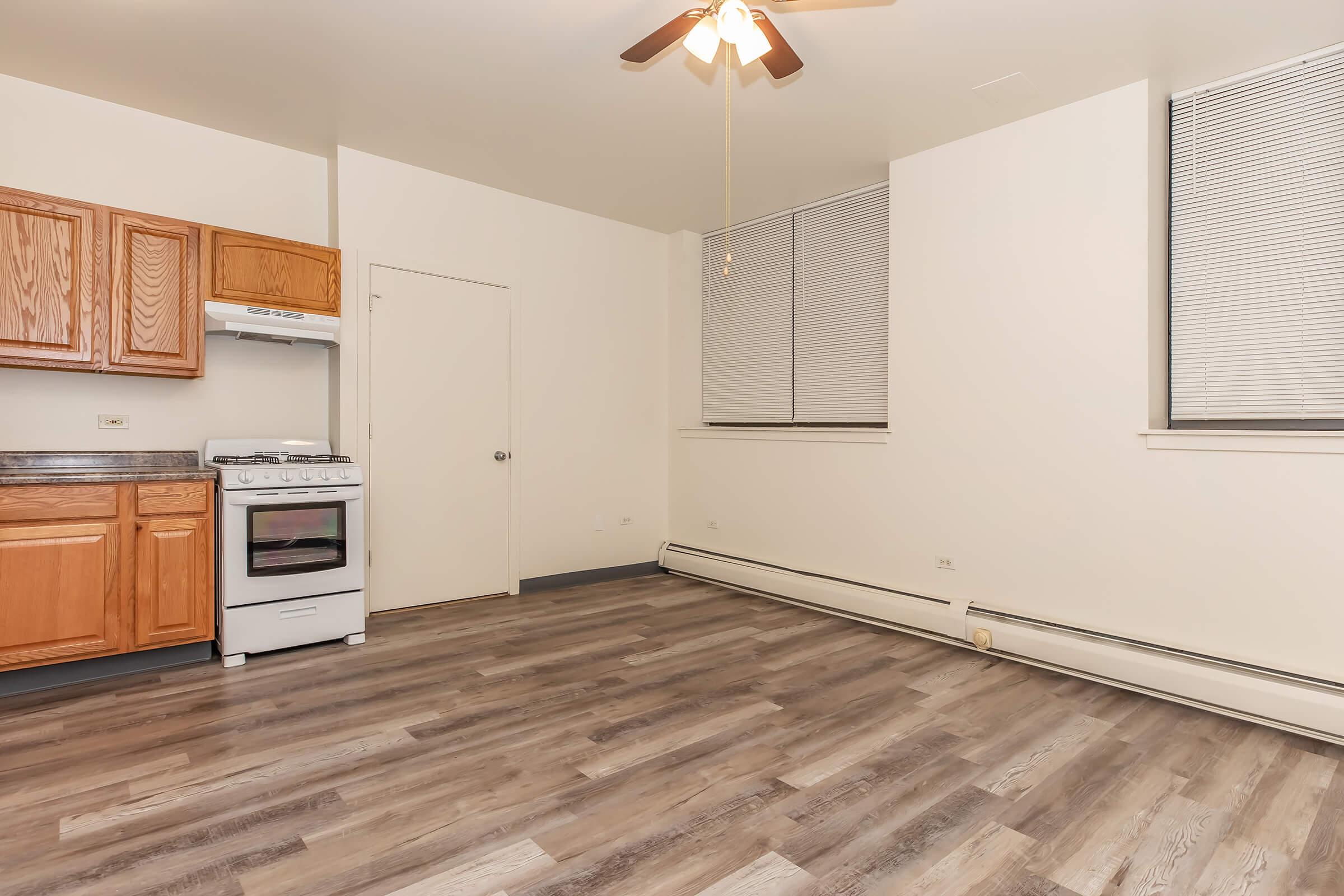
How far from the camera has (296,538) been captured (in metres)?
3.69

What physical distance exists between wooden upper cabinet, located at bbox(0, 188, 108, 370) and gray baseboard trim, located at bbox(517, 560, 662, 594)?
2.90 metres

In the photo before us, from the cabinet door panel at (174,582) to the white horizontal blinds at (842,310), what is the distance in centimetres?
379

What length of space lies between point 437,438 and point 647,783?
9.97ft

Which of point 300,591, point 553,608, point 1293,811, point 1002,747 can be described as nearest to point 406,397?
point 300,591

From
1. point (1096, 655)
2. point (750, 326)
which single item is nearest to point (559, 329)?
point (750, 326)

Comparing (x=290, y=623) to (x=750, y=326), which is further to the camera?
(x=750, y=326)

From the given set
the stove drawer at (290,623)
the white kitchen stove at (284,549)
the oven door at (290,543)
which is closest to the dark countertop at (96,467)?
the white kitchen stove at (284,549)

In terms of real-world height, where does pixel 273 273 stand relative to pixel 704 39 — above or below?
below

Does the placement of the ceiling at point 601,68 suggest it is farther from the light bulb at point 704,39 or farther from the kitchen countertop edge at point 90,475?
the kitchen countertop edge at point 90,475

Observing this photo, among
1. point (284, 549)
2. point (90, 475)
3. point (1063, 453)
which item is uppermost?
point (1063, 453)

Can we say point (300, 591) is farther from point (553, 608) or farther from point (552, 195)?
point (552, 195)

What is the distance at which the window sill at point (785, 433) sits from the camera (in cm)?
455

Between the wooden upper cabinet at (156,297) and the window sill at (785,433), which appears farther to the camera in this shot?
the window sill at (785,433)

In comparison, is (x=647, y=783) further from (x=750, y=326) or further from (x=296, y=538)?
(x=750, y=326)
